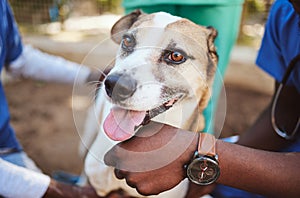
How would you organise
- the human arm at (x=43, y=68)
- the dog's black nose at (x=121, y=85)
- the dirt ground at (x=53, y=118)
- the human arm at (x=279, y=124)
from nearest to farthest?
the dog's black nose at (x=121, y=85) → the human arm at (x=279, y=124) → the human arm at (x=43, y=68) → the dirt ground at (x=53, y=118)

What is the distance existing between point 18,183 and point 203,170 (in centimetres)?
49

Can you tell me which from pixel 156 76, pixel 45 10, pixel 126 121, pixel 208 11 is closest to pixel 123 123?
pixel 126 121

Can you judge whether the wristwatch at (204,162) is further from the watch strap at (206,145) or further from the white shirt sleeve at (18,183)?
the white shirt sleeve at (18,183)

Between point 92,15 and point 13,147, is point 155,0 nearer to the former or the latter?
point 13,147

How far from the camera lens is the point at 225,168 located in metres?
0.87

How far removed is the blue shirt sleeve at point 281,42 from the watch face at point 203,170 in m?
0.49

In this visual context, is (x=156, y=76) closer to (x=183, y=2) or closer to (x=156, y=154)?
(x=156, y=154)

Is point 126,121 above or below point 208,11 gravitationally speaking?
below

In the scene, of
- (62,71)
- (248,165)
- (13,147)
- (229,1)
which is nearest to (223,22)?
(229,1)

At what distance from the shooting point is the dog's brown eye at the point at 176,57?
33.4 inches

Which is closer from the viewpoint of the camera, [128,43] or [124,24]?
[128,43]

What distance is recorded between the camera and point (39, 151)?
211cm

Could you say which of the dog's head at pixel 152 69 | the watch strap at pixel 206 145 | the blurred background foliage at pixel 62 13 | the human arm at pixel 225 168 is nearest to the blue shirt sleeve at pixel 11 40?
the dog's head at pixel 152 69

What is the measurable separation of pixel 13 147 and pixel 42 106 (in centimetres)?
114
